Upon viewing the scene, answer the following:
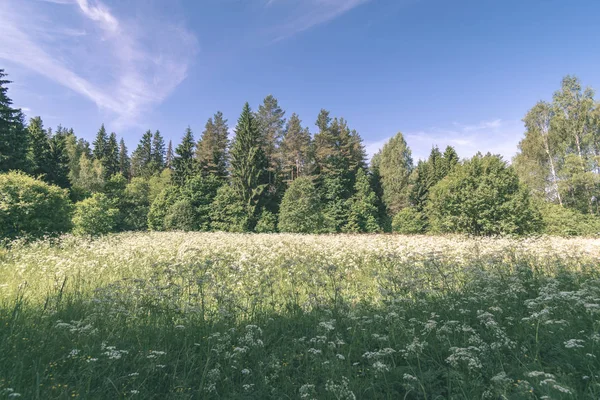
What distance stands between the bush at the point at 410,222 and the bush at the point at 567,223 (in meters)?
11.0

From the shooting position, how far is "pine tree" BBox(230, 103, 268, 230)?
3039 cm

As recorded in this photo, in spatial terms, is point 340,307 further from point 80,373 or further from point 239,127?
point 239,127

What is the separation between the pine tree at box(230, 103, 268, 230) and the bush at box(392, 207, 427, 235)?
1649 centimetres

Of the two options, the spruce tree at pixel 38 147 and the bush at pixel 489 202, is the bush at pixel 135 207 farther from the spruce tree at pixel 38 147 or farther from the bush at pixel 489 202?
the bush at pixel 489 202

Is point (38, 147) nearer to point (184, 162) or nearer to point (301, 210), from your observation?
point (184, 162)

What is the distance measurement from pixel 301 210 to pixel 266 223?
5.31 metres

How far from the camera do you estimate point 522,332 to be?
3.17 meters

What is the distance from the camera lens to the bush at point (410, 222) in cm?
3038

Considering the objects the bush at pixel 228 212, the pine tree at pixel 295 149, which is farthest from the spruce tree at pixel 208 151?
the pine tree at pixel 295 149

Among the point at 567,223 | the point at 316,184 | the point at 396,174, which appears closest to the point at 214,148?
the point at 316,184

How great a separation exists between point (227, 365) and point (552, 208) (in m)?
29.6

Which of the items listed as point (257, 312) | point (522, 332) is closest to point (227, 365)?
point (257, 312)

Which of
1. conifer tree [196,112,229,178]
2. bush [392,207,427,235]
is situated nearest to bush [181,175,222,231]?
conifer tree [196,112,229,178]

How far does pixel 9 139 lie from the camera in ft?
78.9
